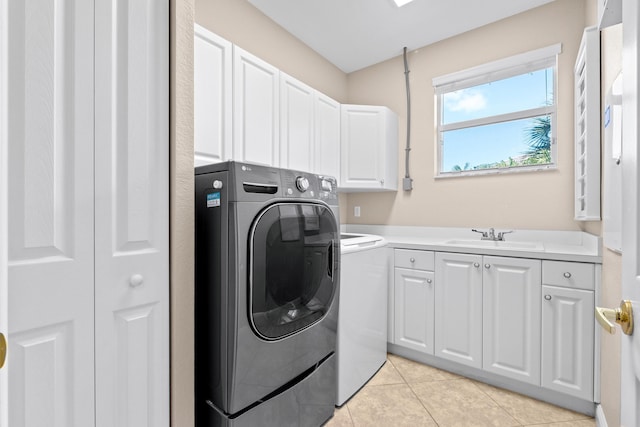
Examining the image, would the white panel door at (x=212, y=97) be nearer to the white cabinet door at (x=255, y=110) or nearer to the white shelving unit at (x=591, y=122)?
the white cabinet door at (x=255, y=110)

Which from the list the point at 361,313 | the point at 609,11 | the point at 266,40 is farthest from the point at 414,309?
the point at 266,40

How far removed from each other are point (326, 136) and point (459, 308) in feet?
5.70

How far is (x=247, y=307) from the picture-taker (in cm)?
118

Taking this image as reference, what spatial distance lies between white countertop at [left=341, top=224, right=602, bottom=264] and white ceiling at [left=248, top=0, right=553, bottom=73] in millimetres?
1774

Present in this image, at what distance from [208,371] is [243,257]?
52cm

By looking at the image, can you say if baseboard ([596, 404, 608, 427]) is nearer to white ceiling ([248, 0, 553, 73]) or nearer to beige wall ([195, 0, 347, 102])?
white ceiling ([248, 0, 553, 73])

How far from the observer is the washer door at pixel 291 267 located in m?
1.23

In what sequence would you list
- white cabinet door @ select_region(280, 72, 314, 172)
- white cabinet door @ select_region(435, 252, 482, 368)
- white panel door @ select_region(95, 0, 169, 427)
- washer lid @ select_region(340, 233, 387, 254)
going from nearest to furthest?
1. white panel door @ select_region(95, 0, 169, 427)
2. washer lid @ select_region(340, 233, 387, 254)
3. white cabinet door @ select_region(435, 252, 482, 368)
4. white cabinet door @ select_region(280, 72, 314, 172)

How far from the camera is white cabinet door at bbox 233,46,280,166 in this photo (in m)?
1.80

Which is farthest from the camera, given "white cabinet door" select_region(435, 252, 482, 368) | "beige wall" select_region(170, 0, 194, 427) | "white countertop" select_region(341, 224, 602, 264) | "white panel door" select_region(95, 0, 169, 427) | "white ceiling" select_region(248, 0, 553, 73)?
"white ceiling" select_region(248, 0, 553, 73)

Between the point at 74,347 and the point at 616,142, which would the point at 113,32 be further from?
the point at 616,142

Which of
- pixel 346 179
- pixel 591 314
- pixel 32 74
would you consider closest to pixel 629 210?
pixel 32 74
